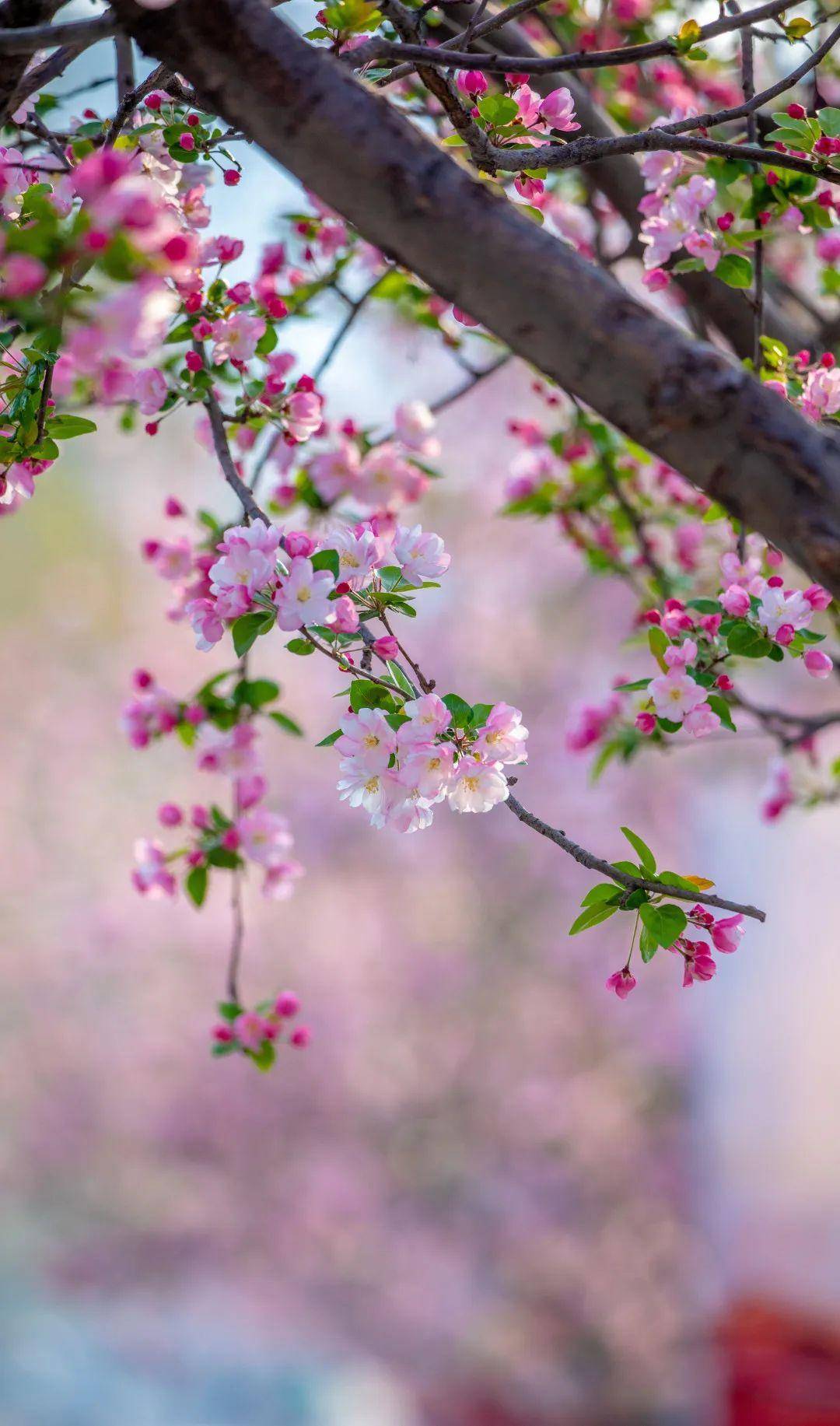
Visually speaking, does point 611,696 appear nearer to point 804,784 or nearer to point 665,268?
point 804,784

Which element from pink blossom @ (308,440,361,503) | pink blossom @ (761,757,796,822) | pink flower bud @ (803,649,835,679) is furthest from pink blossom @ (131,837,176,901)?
pink blossom @ (761,757,796,822)

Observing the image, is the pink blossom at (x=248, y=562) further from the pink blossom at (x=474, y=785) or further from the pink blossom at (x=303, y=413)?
the pink blossom at (x=303, y=413)

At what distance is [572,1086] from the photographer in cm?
376

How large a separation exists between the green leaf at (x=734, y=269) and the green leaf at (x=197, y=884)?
0.75 metres

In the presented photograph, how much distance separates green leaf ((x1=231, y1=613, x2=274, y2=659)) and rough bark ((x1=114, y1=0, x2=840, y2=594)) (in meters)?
0.29

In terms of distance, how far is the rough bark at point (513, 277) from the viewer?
0.51 m

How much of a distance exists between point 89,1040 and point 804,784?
297cm

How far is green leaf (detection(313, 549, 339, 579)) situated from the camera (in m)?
0.77

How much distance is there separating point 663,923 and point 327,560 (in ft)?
1.04

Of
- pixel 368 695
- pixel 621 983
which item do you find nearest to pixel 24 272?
pixel 368 695

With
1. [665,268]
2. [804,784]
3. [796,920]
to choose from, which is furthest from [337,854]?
[665,268]

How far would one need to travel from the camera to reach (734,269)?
1033 millimetres

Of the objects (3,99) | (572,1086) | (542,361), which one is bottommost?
(542,361)

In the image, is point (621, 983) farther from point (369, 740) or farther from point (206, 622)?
point (206, 622)
